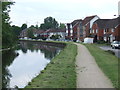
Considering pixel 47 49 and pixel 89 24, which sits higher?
pixel 89 24

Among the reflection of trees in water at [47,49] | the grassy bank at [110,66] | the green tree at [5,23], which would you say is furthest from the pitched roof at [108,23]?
the grassy bank at [110,66]

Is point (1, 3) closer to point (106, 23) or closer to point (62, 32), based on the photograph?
point (106, 23)

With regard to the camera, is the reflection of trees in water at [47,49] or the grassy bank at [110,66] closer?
the grassy bank at [110,66]

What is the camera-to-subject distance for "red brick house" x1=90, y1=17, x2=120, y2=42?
2886 inches

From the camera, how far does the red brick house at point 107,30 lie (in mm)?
73312

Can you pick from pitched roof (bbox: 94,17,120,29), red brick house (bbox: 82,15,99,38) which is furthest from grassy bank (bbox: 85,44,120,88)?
red brick house (bbox: 82,15,99,38)

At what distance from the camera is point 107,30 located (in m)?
80.0

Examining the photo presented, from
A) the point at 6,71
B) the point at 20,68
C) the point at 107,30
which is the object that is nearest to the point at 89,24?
the point at 107,30

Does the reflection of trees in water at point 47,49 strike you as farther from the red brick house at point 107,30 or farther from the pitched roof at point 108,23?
the pitched roof at point 108,23

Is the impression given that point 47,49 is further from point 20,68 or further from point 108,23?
point 20,68

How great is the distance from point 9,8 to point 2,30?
286 inches

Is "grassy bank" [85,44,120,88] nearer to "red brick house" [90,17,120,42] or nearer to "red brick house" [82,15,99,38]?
"red brick house" [90,17,120,42]

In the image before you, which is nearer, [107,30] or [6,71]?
[6,71]

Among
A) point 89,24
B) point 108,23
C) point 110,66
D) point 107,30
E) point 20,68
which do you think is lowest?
point 20,68
